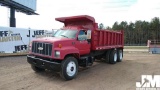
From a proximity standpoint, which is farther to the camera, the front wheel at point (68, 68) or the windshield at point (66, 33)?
the windshield at point (66, 33)

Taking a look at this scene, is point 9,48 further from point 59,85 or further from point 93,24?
point 59,85

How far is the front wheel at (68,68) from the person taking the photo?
8.08m

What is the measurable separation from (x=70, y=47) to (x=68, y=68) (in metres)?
0.95

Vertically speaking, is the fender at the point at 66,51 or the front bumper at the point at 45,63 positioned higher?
the fender at the point at 66,51

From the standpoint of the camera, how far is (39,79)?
27.8 feet

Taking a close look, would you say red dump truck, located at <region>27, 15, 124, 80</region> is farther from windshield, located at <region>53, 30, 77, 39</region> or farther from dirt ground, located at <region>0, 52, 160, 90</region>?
dirt ground, located at <region>0, 52, 160, 90</region>

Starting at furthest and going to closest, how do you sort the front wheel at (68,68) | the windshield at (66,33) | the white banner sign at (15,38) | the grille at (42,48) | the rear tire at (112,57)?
the white banner sign at (15,38)
the rear tire at (112,57)
the windshield at (66,33)
the grille at (42,48)
the front wheel at (68,68)

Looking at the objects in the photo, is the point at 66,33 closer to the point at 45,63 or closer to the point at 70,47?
the point at 70,47

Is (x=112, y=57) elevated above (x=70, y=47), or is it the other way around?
(x=70, y=47)

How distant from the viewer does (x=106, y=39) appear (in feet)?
39.5

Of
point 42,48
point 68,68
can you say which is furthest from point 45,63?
point 68,68

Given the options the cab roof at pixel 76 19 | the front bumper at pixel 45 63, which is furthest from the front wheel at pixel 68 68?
the cab roof at pixel 76 19

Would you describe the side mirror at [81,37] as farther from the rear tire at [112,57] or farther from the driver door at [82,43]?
the rear tire at [112,57]

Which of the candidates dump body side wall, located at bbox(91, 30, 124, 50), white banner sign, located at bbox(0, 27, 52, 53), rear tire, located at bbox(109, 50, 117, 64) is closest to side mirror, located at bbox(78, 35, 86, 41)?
dump body side wall, located at bbox(91, 30, 124, 50)
